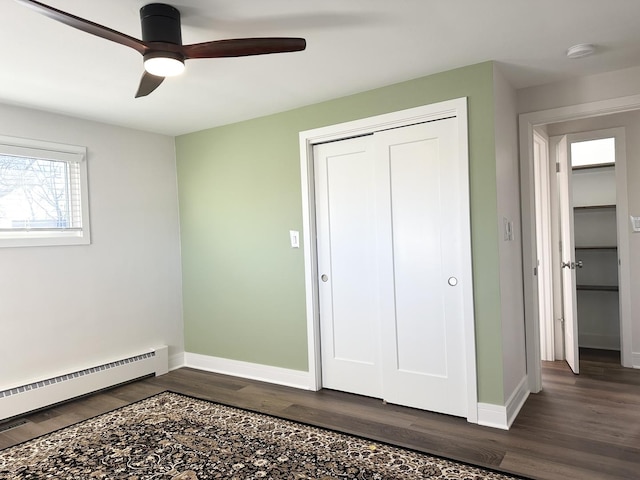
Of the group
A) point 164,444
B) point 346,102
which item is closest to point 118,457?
point 164,444

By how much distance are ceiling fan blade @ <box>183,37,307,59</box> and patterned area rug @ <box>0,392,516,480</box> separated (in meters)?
2.21

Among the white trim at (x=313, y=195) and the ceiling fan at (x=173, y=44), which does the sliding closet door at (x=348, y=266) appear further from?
the ceiling fan at (x=173, y=44)

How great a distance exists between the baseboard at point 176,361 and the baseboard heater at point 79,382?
0.36 feet

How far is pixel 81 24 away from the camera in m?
1.75

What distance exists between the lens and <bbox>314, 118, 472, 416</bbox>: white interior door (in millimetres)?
3068

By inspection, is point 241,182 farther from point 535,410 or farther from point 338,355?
point 535,410

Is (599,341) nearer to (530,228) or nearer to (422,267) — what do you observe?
(530,228)

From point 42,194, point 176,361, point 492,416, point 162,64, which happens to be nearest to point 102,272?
point 42,194

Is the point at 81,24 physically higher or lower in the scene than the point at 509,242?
higher

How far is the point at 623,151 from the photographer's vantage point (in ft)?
13.2

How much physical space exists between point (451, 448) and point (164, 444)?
5.94ft

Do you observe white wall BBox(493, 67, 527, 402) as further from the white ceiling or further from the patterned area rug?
the patterned area rug

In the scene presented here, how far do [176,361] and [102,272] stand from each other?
123 cm

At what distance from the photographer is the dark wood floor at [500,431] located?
8.07 feet
